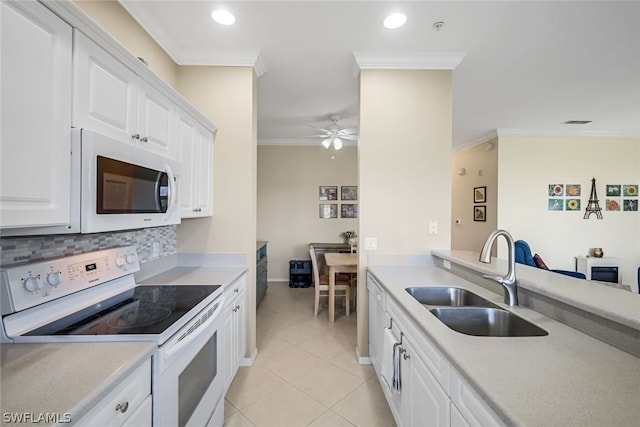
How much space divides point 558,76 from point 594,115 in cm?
190

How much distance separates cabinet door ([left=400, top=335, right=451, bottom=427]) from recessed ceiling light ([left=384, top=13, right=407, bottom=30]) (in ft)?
7.00

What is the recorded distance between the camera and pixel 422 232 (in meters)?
2.51

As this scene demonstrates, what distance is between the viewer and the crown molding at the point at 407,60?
2.38m

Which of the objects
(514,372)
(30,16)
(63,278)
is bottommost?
(514,372)

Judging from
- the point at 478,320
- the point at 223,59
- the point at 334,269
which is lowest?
the point at 334,269

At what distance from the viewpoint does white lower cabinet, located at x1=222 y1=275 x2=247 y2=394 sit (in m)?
1.89

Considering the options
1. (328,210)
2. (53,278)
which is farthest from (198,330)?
(328,210)

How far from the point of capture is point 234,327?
207 cm

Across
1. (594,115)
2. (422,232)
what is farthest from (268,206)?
(594,115)

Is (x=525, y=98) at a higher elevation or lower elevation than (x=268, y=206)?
higher

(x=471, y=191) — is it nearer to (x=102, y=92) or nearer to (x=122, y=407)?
(x=102, y=92)

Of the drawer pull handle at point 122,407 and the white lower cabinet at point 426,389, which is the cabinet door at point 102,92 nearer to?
the drawer pull handle at point 122,407

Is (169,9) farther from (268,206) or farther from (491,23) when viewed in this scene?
(268,206)

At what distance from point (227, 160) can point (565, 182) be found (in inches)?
224
